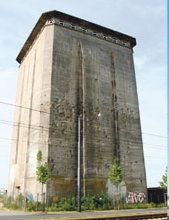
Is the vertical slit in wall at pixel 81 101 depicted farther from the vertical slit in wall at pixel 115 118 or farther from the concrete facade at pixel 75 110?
the vertical slit in wall at pixel 115 118

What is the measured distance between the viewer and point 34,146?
3459cm

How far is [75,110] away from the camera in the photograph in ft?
118

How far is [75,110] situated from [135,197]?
492 inches

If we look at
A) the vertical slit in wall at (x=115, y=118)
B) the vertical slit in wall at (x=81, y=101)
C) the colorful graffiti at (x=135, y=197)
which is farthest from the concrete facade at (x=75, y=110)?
the colorful graffiti at (x=135, y=197)

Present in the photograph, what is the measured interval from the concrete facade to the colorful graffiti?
2.18ft

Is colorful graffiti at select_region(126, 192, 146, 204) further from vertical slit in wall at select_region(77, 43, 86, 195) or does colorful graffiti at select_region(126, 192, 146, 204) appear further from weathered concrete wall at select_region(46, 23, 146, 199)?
vertical slit in wall at select_region(77, 43, 86, 195)

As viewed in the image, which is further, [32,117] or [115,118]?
[115,118]

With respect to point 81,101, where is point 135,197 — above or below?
below

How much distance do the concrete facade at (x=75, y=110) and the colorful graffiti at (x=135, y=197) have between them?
0.66m

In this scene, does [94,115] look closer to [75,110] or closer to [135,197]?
[75,110]

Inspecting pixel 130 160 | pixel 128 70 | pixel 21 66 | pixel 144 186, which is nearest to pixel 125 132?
pixel 130 160

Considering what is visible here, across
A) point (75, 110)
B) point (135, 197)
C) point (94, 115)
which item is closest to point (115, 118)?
point (94, 115)

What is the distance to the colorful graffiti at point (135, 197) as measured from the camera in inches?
1406

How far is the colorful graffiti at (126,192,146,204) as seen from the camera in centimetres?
3572
